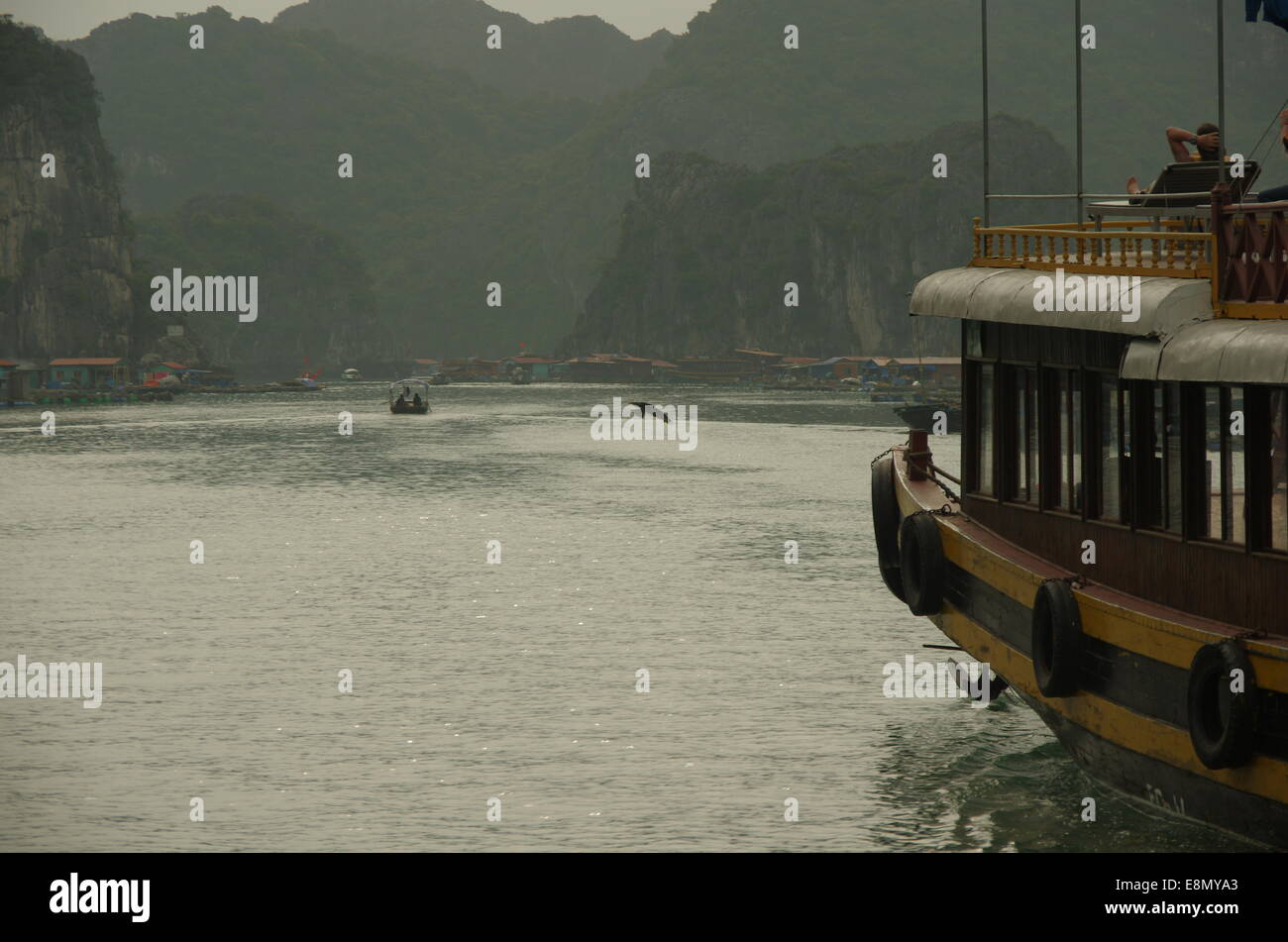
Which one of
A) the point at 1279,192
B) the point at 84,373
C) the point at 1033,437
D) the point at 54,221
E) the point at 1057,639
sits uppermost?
the point at 54,221

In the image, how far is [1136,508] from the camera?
14.3 meters

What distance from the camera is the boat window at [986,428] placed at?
17.8 m

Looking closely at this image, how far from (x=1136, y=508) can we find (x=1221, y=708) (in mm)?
2505

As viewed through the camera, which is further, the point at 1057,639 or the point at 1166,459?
the point at 1057,639

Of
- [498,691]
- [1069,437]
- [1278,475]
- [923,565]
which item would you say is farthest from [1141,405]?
[498,691]

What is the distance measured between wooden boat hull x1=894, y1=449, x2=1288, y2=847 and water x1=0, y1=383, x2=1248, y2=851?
54 centimetres

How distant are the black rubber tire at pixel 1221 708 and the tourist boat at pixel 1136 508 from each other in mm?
16

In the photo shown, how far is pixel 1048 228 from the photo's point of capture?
18188mm

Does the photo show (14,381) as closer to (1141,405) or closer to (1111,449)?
(1111,449)

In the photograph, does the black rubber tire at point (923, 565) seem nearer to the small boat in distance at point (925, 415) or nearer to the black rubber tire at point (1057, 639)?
the black rubber tire at point (1057, 639)

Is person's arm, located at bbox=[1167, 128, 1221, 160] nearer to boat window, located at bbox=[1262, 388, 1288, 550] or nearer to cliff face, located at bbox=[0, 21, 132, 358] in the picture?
boat window, located at bbox=[1262, 388, 1288, 550]

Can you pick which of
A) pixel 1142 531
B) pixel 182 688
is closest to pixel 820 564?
pixel 182 688

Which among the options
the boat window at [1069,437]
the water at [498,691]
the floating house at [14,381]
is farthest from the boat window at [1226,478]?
the floating house at [14,381]
